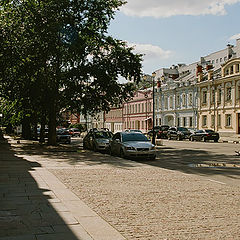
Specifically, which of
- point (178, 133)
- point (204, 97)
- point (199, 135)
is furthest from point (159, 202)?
point (204, 97)

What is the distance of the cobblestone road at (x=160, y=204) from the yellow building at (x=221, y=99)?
42.2m

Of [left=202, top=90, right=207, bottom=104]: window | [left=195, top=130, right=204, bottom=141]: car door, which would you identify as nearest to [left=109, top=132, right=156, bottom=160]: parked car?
[left=195, top=130, right=204, bottom=141]: car door

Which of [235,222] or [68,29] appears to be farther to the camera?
[68,29]

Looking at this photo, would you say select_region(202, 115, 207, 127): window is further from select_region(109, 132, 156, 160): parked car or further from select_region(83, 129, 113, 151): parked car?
select_region(109, 132, 156, 160): parked car

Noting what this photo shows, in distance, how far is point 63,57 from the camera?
27.6 m

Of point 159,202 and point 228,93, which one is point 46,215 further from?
point 228,93

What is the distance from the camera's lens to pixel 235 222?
258 inches

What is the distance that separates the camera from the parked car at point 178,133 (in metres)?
50.8

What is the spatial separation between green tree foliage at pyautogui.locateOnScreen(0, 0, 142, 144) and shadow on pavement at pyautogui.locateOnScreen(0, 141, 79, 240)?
17.7 m

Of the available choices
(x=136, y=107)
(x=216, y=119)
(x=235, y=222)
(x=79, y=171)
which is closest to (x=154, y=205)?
(x=235, y=222)

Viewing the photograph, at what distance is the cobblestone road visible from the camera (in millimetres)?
6020

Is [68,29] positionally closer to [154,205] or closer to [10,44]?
[10,44]

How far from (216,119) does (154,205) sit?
167 feet

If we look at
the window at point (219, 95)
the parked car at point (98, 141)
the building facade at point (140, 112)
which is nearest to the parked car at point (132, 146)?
the parked car at point (98, 141)
